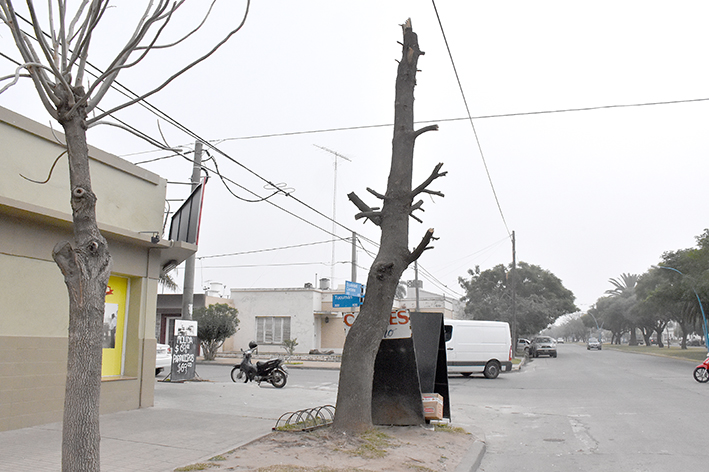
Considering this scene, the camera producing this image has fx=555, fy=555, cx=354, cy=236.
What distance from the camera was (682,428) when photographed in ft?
32.0

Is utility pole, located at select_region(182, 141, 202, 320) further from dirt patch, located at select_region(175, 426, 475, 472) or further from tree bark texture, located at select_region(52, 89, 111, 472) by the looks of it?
tree bark texture, located at select_region(52, 89, 111, 472)

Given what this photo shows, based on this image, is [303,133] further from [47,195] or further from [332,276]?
[332,276]

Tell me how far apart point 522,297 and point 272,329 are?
80.4 ft

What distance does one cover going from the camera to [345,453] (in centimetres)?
679

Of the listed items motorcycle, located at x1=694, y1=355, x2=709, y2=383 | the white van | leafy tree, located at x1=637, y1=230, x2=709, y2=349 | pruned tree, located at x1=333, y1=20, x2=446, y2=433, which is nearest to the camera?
pruned tree, located at x1=333, y1=20, x2=446, y2=433

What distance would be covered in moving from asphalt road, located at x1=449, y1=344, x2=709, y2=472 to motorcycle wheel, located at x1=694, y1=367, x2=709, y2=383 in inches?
17.1

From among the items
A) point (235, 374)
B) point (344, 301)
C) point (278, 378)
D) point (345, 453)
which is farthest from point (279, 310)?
point (345, 453)

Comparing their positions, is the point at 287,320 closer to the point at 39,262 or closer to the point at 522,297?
the point at 522,297

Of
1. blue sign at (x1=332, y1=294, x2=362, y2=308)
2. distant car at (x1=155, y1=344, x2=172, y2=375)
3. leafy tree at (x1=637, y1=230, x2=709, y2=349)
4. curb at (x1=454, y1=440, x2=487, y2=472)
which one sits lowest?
curb at (x1=454, y1=440, x2=487, y2=472)

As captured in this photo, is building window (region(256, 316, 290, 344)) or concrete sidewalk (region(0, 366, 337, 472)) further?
building window (region(256, 316, 290, 344))

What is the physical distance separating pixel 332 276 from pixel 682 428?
3177 cm

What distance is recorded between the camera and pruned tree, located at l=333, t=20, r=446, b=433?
25.6 ft

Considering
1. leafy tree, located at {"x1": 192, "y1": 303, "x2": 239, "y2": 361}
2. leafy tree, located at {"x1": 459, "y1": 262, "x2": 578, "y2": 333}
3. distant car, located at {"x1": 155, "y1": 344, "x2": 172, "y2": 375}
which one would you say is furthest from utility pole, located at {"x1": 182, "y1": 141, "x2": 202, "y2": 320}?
leafy tree, located at {"x1": 459, "y1": 262, "x2": 578, "y2": 333}

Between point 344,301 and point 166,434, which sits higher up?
point 344,301
